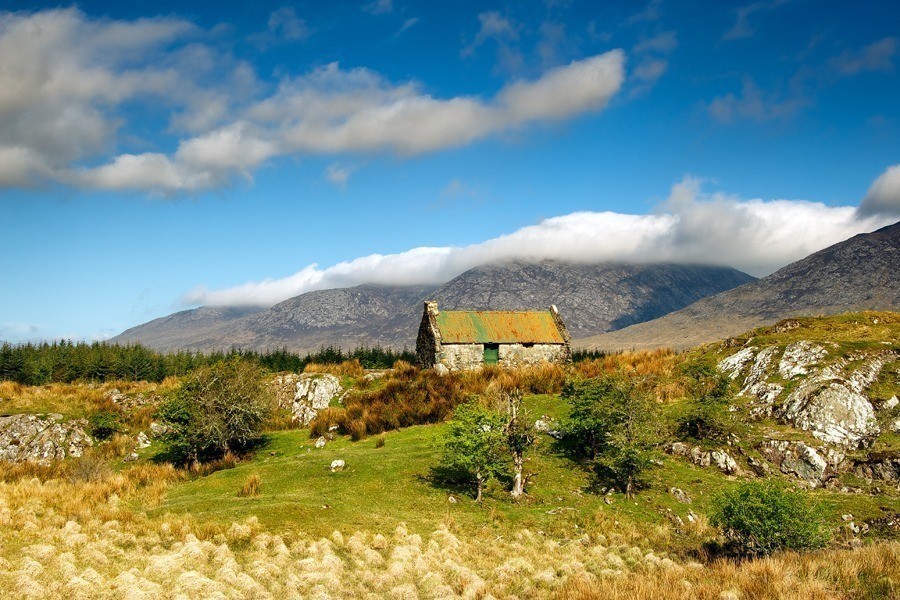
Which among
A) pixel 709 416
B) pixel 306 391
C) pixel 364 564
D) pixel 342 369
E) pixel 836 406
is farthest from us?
pixel 342 369

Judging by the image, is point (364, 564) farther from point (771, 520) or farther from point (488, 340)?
point (488, 340)

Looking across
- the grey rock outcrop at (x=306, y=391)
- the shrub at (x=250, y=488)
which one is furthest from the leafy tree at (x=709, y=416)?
the grey rock outcrop at (x=306, y=391)

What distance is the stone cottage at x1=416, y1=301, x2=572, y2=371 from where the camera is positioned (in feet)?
166

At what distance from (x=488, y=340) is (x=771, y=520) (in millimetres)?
35584

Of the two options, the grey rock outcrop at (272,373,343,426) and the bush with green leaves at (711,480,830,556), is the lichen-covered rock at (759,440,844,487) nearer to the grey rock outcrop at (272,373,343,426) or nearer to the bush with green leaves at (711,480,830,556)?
the bush with green leaves at (711,480,830,556)

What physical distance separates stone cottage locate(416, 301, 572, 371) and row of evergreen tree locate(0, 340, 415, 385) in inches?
395

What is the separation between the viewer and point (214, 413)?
30.2 metres

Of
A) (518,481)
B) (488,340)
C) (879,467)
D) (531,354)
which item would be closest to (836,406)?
(879,467)

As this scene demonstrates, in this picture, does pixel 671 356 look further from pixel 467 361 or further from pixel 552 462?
pixel 552 462

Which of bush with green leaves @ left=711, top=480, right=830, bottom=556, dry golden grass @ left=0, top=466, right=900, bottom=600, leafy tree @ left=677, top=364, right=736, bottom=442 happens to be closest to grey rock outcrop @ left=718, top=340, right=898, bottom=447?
leafy tree @ left=677, top=364, right=736, bottom=442

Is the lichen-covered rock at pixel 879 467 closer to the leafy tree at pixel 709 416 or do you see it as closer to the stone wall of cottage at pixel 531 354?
the leafy tree at pixel 709 416

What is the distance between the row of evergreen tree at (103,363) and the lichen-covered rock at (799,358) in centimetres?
3842

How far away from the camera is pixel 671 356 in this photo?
44156 mm

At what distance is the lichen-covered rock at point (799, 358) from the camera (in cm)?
3041
